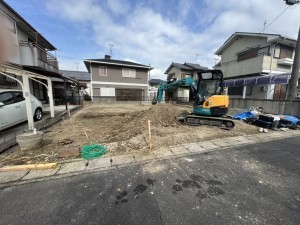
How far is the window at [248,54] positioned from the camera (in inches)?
516

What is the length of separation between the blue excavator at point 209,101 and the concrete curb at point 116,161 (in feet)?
5.10

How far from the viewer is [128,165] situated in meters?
3.37

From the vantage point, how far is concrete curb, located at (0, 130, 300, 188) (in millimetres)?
2870

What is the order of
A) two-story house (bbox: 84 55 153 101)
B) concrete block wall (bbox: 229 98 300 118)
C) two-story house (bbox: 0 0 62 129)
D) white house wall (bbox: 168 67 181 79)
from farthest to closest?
white house wall (bbox: 168 67 181 79)
two-story house (bbox: 84 55 153 101)
concrete block wall (bbox: 229 98 300 118)
two-story house (bbox: 0 0 62 129)

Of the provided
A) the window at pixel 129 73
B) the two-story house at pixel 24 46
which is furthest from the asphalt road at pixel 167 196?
the window at pixel 129 73

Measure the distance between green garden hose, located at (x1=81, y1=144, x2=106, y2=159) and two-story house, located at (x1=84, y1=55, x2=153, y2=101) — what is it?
14900mm

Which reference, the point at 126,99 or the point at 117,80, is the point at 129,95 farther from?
the point at 117,80

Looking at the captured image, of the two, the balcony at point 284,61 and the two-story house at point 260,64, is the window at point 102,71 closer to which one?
the two-story house at point 260,64

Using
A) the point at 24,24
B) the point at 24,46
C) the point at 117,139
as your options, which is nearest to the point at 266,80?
the point at 117,139

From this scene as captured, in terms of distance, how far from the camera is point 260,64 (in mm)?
11742

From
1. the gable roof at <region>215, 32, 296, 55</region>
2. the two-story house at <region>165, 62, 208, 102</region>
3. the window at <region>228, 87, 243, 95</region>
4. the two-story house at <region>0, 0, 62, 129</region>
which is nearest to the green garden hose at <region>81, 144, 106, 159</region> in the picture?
the two-story house at <region>0, 0, 62, 129</region>

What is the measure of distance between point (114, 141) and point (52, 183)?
231 centimetres

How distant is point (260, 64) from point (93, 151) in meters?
14.4

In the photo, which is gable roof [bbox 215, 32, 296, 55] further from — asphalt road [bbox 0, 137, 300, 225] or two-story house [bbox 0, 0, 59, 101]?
two-story house [bbox 0, 0, 59, 101]
